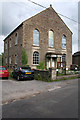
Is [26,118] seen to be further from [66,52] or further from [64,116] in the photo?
[66,52]

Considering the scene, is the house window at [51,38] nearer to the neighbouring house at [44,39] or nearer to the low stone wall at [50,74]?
the neighbouring house at [44,39]

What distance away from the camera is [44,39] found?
19.6 metres

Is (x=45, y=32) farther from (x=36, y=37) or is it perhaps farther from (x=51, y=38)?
(x=36, y=37)

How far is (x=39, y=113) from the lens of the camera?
376cm

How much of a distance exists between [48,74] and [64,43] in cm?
1315

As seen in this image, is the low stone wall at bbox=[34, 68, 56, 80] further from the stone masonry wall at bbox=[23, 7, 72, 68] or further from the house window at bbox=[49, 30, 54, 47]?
the house window at bbox=[49, 30, 54, 47]

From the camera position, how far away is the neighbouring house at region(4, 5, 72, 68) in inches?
703

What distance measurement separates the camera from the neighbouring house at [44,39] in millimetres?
17844

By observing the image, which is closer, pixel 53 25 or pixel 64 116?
pixel 64 116

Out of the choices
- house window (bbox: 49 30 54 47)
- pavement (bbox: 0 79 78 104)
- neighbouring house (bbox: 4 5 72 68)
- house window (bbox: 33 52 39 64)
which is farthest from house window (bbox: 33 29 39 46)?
pavement (bbox: 0 79 78 104)

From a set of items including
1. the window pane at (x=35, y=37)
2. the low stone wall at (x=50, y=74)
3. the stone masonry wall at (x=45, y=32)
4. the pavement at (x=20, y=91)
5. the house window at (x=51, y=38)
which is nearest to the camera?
the pavement at (x=20, y=91)

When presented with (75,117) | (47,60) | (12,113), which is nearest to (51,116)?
(75,117)

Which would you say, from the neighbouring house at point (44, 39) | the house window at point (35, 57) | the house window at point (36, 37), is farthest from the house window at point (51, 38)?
the house window at point (35, 57)

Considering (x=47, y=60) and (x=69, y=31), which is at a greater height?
(x=69, y=31)
